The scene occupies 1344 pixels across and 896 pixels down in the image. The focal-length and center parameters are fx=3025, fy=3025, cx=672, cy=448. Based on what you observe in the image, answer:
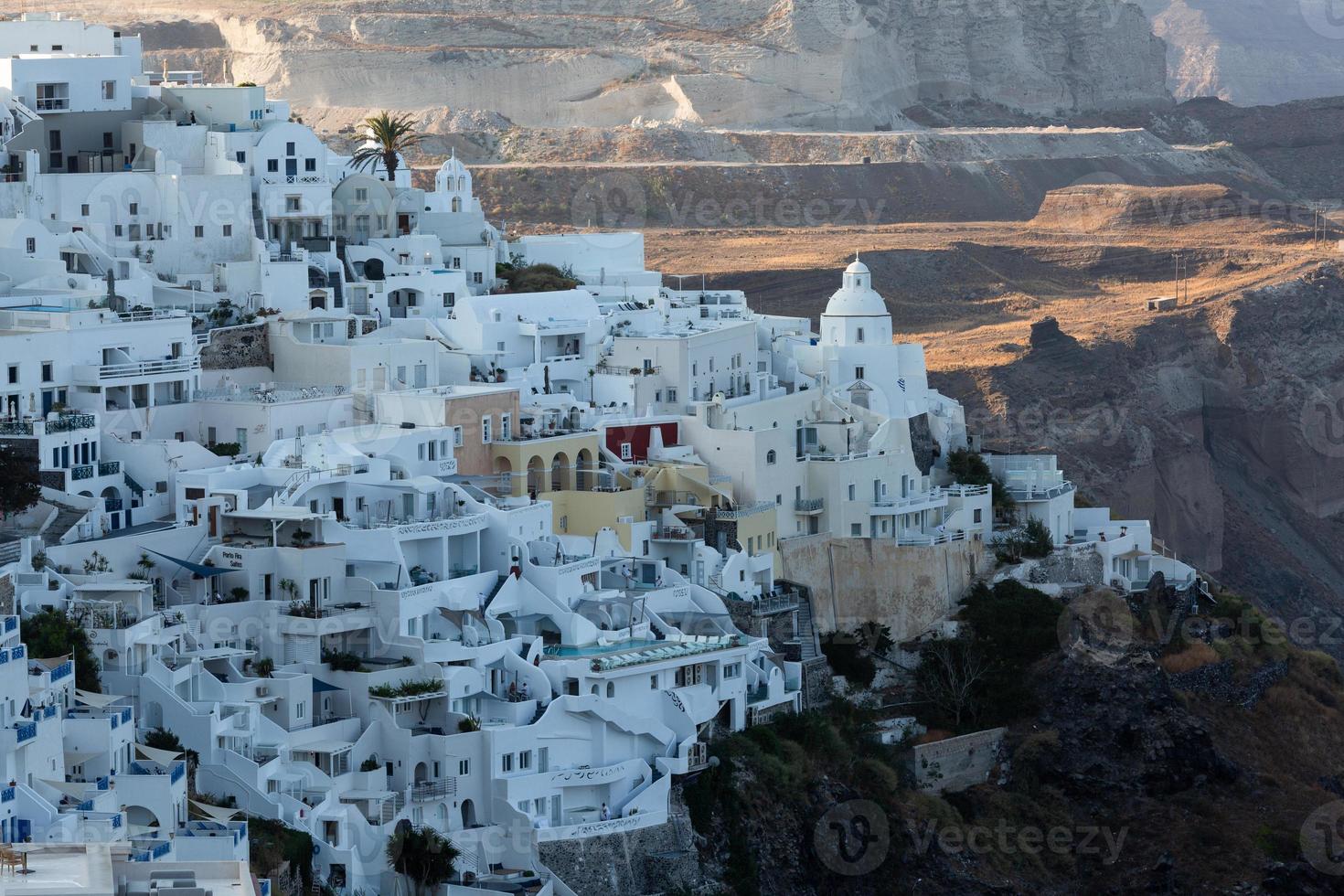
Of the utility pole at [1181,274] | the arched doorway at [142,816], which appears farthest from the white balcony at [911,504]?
the utility pole at [1181,274]

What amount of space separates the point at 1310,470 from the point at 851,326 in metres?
48.4

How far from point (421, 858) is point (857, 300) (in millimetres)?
25512

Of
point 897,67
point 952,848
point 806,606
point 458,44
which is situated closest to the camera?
point 952,848

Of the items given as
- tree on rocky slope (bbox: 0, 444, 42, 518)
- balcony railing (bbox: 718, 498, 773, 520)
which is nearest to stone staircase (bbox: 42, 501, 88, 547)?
tree on rocky slope (bbox: 0, 444, 42, 518)

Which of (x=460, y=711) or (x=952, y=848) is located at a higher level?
(x=460, y=711)

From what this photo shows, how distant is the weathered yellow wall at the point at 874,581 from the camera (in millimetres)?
61562

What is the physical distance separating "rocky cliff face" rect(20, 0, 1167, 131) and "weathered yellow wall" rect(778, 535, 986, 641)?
239 ft

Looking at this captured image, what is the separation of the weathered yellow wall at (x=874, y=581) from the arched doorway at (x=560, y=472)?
5.01 m

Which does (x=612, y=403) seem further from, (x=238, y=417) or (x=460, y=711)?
(x=460, y=711)

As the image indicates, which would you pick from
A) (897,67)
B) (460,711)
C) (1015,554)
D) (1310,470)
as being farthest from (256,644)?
(897,67)

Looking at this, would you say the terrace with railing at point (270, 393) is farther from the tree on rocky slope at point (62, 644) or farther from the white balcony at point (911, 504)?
the white balcony at point (911, 504)

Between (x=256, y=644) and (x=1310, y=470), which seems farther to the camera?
(x=1310, y=470)

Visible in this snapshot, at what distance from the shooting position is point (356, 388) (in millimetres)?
59719

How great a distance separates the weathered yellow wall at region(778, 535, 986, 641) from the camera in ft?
202
